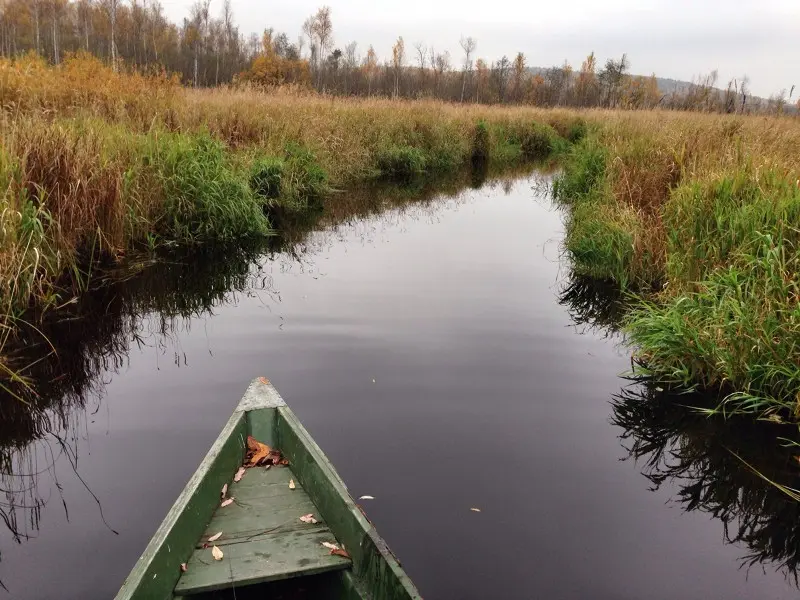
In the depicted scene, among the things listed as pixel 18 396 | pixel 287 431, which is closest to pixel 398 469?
pixel 287 431

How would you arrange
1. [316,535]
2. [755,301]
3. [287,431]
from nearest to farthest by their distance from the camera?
[316,535] < [287,431] < [755,301]

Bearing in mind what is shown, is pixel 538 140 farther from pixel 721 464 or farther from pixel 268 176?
pixel 721 464

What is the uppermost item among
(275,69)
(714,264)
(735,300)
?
(275,69)

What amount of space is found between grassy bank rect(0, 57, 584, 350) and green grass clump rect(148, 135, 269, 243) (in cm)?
2

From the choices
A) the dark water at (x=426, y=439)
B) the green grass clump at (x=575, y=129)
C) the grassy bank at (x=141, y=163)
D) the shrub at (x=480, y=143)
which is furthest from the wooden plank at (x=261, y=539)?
the green grass clump at (x=575, y=129)

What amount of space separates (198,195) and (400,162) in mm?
9199

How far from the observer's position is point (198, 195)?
831cm

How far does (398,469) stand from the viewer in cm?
392

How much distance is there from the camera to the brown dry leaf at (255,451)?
3.42 metres

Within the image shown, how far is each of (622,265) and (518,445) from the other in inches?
156

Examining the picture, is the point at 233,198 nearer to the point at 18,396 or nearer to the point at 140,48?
the point at 18,396

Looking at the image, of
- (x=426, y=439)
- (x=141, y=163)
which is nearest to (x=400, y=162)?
(x=141, y=163)

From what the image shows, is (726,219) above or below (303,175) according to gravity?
above

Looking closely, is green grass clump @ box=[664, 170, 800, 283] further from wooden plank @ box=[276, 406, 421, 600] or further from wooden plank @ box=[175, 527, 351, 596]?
wooden plank @ box=[175, 527, 351, 596]
